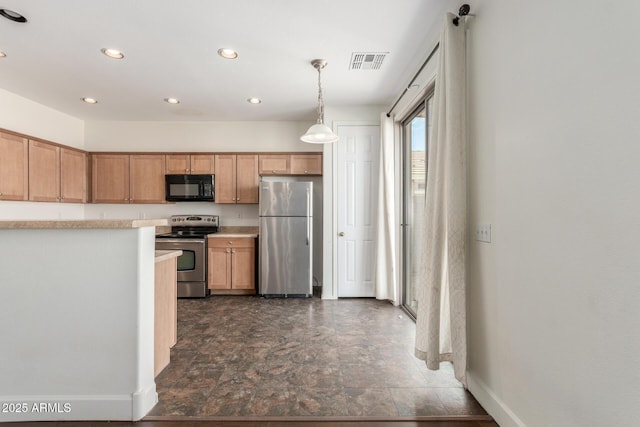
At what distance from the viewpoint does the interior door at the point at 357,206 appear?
4105 millimetres

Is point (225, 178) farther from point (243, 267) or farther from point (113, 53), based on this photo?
point (113, 53)

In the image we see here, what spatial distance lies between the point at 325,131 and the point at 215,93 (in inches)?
68.1

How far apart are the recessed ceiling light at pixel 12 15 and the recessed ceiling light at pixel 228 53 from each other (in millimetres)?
1414

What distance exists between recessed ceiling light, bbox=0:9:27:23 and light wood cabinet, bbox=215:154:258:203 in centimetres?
251

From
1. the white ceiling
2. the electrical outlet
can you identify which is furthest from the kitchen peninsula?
the electrical outlet

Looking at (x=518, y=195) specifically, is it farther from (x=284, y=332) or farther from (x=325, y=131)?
(x=284, y=332)

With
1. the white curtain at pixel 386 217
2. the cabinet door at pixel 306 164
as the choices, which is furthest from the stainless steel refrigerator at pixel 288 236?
the white curtain at pixel 386 217

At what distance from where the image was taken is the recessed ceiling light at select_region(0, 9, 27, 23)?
2.19m

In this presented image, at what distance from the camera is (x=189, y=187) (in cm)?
454

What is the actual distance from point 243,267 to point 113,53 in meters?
2.90

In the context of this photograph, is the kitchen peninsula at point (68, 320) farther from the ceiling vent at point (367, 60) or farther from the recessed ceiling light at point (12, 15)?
the ceiling vent at point (367, 60)

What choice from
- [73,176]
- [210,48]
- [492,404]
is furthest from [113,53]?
[492,404]

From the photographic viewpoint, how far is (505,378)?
1.62m

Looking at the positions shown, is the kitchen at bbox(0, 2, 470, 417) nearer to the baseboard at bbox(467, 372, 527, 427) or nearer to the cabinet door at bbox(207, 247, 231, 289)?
the cabinet door at bbox(207, 247, 231, 289)
